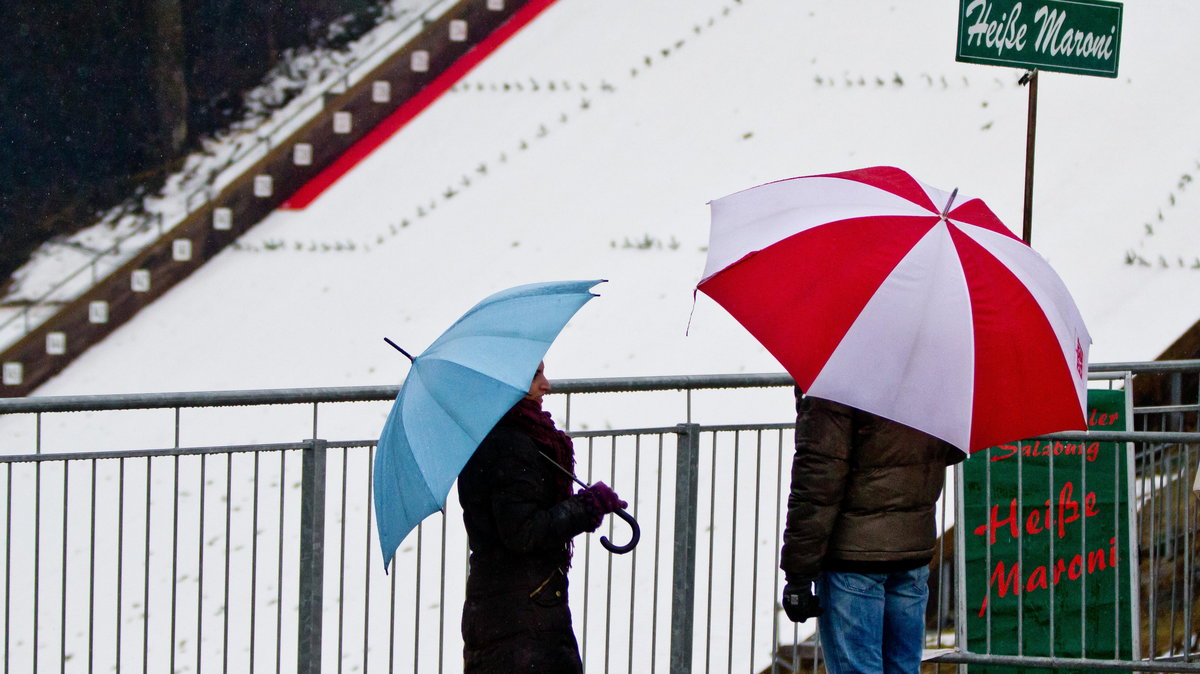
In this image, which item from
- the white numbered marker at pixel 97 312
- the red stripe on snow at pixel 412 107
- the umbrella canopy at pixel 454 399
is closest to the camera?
the umbrella canopy at pixel 454 399

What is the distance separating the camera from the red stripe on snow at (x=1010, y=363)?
4.11 metres

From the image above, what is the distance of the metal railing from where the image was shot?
14875 millimetres

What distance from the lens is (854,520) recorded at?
14.8ft

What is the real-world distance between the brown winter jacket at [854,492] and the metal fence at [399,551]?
1062mm

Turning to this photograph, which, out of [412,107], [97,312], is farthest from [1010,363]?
[412,107]

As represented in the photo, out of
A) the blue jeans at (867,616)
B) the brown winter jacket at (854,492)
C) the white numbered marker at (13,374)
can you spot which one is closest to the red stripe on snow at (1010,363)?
the brown winter jacket at (854,492)

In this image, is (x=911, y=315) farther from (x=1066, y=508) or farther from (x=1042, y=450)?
(x=1066, y=508)

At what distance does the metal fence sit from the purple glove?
881 millimetres

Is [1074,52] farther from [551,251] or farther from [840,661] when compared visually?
[551,251]

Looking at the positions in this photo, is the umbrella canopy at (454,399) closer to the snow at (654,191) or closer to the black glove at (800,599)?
the black glove at (800,599)

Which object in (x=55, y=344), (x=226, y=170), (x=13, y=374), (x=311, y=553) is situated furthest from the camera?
(x=226, y=170)

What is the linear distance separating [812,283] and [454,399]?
101cm

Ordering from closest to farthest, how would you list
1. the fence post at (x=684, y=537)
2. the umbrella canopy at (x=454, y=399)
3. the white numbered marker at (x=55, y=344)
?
the umbrella canopy at (x=454, y=399) → the fence post at (x=684, y=537) → the white numbered marker at (x=55, y=344)

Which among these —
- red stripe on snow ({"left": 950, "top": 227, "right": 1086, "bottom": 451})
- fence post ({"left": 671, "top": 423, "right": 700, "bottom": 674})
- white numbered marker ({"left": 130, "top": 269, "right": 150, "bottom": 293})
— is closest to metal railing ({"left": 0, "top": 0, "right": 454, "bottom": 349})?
white numbered marker ({"left": 130, "top": 269, "right": 150, "bottom": 293})
